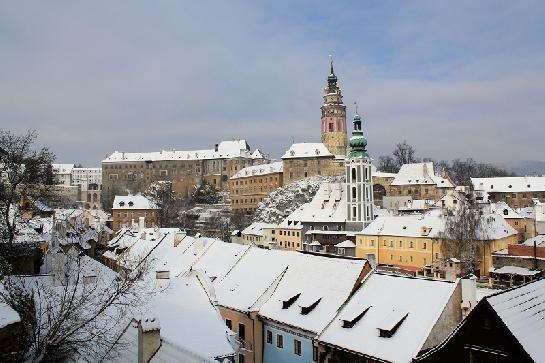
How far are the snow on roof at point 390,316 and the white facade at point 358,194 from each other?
51.2 metres

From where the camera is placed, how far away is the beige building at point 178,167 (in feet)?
453

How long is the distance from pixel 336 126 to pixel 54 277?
10878 centimetres

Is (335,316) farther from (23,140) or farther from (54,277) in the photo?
(23,140)

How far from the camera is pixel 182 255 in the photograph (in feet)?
113

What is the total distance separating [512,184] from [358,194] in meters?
40.0

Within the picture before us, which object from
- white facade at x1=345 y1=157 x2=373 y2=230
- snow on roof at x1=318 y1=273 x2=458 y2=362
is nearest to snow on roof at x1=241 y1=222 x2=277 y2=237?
white facade at x1=345 y1=157 x2=373 y2=230

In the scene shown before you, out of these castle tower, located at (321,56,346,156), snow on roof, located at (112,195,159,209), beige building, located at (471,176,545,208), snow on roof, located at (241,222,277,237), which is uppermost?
castle tower, located at (321,56,346,156)

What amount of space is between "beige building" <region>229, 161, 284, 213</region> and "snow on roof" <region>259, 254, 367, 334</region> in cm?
8847

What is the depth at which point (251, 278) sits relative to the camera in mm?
24672

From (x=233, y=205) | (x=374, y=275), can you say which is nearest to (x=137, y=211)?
(x=233, y=205)

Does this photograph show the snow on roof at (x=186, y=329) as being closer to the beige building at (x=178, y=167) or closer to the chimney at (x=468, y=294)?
the chimney at (x=468, y=294)

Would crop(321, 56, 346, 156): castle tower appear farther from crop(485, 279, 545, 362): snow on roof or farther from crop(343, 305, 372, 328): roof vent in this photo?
crop(485, 279, 545, 362): snow on roof

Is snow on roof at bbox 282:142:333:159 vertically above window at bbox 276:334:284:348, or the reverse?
snow on roof at bbox 282:142:333:159

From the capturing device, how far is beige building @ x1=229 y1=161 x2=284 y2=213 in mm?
112375
